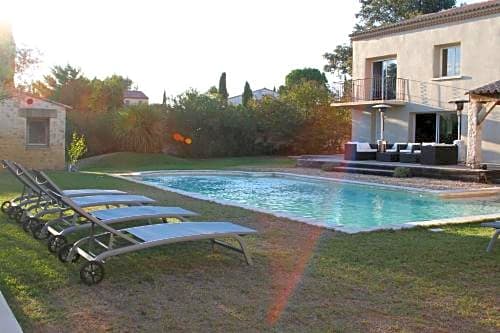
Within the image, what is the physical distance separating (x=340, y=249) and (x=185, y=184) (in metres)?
11.4

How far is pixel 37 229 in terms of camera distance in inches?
283

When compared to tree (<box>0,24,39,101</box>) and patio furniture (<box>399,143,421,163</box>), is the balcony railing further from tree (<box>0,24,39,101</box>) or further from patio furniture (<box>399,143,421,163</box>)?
tree (<box>0,24,39,101</box>)

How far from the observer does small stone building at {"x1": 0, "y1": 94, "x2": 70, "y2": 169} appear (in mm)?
21469

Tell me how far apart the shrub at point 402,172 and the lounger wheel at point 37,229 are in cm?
1322

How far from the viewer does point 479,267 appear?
5.84m

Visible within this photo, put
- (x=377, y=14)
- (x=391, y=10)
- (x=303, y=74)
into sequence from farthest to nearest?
(x=303, y=74), (x=377, y=14), (x=391, y=10)

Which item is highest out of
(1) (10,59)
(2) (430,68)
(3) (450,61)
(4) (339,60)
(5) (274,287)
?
(4) (339,60)

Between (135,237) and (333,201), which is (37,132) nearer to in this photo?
(333,201)

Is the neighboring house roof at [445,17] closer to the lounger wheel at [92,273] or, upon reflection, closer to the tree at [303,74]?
the lounger wheel at [92,273]

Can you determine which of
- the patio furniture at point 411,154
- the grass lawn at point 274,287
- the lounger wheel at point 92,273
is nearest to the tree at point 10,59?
the grass lawn at point 274,287

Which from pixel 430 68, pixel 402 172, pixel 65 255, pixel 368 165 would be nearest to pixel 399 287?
pixel 65 255

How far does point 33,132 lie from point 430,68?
16.4 m

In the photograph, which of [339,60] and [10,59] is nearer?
[10,59]

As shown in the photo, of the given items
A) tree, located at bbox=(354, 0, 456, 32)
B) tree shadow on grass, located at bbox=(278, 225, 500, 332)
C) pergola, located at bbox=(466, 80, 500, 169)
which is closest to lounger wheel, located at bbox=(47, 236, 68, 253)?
tree shadow on grass, located at bbox=(278, 225, 500, 332)
